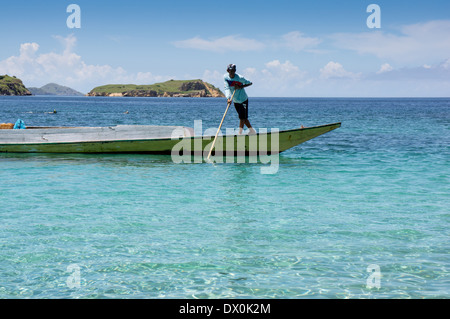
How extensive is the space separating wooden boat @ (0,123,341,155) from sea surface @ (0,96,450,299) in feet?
6.85

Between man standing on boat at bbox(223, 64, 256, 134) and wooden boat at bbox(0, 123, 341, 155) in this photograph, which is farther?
wooden boat at bbox(0, 123, 341, 155)

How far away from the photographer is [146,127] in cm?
1933

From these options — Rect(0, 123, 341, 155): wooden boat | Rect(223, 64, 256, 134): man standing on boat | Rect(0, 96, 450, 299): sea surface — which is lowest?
Rect(0, 96, 450, 299): sea surface

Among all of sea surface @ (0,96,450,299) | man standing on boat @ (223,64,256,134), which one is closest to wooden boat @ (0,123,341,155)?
man standing on boat @ (223,64,256,134)

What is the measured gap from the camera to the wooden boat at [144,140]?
17.0m

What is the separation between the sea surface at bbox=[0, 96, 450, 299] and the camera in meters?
5.87

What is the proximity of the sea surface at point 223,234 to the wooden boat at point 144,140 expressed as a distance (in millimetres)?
2089

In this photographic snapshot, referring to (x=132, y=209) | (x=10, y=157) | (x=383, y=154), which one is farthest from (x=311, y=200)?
(x=10, y=157)

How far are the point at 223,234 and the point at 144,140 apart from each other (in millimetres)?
10902

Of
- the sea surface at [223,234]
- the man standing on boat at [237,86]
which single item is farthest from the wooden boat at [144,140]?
the sea surface at [223,234]

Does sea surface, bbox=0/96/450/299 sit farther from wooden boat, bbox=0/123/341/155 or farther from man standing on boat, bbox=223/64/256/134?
man standing on boat, bbox=223/64/256/134

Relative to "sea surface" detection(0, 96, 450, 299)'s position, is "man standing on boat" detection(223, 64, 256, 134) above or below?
above

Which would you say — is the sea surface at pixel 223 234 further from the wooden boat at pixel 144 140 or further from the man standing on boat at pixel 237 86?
the man standing on boat at pixel 237 86
